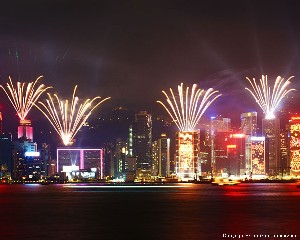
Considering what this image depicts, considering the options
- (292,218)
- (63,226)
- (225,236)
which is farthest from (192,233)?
(292,218)

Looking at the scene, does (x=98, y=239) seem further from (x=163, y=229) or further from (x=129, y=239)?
(x=163, y=229)

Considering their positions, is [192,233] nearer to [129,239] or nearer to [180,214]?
[129,239]

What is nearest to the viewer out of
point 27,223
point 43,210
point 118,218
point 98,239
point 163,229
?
point 98,239

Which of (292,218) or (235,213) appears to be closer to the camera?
(292,218)

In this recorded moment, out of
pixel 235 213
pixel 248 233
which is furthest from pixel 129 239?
pixel 235 213

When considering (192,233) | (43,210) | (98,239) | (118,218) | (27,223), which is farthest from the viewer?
(43,210)

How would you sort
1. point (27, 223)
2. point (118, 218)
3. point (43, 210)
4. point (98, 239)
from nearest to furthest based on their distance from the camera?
point (98, 239) < point (27, 223) < point (118, 218) < point (43, 210)

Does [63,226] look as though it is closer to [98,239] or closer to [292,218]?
[98,239]

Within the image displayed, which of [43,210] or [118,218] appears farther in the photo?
[43,210]

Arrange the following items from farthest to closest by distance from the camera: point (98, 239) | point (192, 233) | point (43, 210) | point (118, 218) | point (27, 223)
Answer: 1. point (43, 210)
2. point (118, 218)
3. point (27, 223)
4. point (192, 233)
5. point (98, 239)
